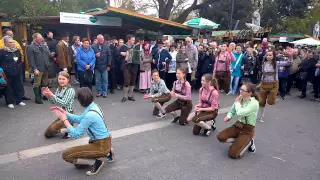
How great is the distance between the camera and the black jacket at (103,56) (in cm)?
811

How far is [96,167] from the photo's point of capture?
383cm

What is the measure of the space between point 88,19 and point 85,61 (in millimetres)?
4454

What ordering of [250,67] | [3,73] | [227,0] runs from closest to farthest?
[3,73]
[250,67]
[227,0]

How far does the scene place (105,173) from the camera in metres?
3.85

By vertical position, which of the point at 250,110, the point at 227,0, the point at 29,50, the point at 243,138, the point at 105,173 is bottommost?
the point at 105,173

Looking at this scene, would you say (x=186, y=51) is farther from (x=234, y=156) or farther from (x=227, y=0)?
(x=227, y=0)

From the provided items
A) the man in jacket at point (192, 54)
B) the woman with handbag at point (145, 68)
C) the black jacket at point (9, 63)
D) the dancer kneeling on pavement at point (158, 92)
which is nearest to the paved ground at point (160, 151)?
the dancer kneeling on pavement at point (158, 92)

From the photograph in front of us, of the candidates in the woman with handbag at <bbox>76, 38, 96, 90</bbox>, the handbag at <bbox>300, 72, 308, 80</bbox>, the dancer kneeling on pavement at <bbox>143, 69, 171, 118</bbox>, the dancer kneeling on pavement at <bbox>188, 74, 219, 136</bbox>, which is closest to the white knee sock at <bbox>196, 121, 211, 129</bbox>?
the dancer kneeling on pavement at <bbox>188, 74, 219, 136</bbox>

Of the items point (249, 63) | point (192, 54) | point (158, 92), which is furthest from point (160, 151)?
point (249, 63)

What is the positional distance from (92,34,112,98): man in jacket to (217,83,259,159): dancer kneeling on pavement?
4.73 meters

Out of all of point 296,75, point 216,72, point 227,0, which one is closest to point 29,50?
point 216,72

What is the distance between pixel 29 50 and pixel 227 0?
20217 mm

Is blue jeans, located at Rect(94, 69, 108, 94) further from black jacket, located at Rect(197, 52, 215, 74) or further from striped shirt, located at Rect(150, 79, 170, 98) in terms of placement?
black jacket, located at Rect(197, 52, 215, 74)

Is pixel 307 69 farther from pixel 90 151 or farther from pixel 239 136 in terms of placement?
pixel 90 151
